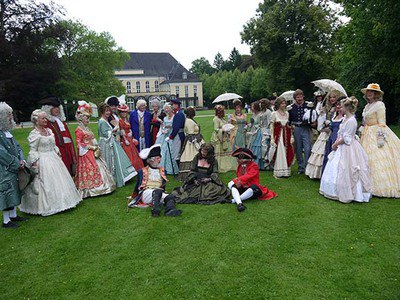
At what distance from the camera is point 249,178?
5484 mm

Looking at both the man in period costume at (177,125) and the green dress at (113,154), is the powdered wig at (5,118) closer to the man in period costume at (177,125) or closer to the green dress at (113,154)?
the green dress at (113,154)

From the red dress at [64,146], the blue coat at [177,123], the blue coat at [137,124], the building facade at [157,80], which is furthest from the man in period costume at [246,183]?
the building facade at [157,80]

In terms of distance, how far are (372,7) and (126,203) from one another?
11651 millimetres

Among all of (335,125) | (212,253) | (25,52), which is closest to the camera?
(212,253)

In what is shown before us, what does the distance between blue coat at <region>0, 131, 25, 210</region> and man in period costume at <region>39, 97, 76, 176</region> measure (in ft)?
3.53

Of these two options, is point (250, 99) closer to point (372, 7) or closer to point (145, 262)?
point (372, 7)

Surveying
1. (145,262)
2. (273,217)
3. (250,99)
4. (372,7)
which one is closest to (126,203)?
(145,262)

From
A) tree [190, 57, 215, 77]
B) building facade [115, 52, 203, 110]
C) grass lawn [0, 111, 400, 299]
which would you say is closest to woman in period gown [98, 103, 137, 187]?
grass lawn [0, 111, 400, 299]

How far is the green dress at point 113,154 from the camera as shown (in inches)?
261

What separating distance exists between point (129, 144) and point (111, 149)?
0.82 m

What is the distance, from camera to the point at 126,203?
575cm

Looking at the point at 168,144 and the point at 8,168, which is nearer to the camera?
the point at 8,168

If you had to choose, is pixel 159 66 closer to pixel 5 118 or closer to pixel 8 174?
pixel 5 118

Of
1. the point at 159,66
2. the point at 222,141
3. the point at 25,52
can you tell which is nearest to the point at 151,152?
the point at 222,141
